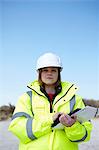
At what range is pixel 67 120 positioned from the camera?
3977mm

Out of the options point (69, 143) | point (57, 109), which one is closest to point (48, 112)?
point (57, 109)

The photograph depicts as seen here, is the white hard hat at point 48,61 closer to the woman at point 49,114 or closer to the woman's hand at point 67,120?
the woman at point 49,114

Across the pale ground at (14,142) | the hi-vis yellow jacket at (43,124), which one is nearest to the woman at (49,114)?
the hi-vis yellow jacket at (43,124)

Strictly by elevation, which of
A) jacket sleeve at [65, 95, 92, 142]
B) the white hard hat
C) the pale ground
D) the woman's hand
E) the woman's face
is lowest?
the pale ground

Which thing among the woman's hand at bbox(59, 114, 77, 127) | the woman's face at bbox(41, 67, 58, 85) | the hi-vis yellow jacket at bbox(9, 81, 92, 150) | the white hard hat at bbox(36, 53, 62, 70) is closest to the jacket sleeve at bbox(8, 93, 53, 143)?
the hi-vis yellow jacket at bbox(9, 81, 92, 150)

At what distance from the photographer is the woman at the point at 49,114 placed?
408cm

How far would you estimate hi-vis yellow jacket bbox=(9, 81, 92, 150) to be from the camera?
13.4ft

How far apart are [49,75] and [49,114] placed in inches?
14.9

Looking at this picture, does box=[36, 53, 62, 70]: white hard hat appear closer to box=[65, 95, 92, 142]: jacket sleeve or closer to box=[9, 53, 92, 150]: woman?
box=[9, 53, 92, 150]: woman

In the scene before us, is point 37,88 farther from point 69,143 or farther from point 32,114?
point 69,143

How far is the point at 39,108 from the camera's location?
166 inches

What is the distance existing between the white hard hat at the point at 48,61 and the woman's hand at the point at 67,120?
23.1 inches

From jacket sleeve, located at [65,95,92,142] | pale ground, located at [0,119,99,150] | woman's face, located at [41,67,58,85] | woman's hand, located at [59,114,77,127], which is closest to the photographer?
woman's hand, located at [59,114,77,127]

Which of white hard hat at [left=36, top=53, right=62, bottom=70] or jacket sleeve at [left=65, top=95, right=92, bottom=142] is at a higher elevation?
white hard hat at [left=36, top=53, right=62, bottom=70]
